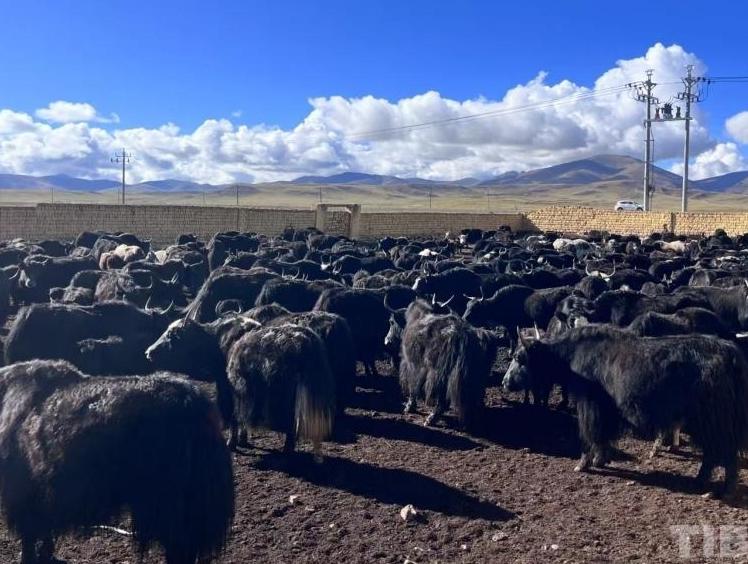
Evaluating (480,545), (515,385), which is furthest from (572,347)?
(480,545)

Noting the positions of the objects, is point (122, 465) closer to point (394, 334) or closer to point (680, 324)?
point (394, 334)

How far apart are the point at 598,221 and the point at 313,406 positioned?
38.3 metres

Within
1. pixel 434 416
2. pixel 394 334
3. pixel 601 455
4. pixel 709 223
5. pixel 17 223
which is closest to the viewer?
pixel 601 455

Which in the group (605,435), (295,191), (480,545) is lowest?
(480,545)

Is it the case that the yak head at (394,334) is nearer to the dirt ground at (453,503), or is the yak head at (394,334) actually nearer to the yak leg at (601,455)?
the dirt ground at (453,503)

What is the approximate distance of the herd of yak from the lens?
4277 millimetres

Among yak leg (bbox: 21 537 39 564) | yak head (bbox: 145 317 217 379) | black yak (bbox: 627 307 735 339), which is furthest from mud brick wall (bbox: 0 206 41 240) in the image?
yak leg (bbox: 21 537 39 564)

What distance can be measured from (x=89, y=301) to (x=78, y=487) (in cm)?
854

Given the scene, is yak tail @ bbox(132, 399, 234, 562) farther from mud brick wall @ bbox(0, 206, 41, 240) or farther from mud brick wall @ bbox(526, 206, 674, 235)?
mud brick wall @ bbox(526, 206, 674, 235)

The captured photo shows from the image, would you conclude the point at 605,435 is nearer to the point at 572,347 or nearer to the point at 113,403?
the point at 572,347

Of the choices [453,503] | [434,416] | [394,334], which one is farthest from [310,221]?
[453,503]

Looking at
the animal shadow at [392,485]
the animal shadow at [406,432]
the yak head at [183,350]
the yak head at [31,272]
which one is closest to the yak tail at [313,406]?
the animal shadow at [392,485]

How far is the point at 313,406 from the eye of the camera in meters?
6.68

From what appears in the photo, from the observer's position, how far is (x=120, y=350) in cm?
812
